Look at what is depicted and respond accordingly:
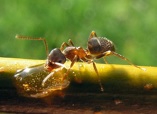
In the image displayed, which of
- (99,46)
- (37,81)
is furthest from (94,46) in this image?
(37,81)

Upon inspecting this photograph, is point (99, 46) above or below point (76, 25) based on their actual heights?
below

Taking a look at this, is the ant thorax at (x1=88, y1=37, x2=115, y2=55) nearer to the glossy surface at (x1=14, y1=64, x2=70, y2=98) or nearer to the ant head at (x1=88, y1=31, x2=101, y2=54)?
the ant head at (x1=88, y1=31, x2=101, y2=54)

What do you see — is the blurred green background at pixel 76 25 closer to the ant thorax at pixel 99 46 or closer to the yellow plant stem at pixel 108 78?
the ant thorax at pixel 99 46

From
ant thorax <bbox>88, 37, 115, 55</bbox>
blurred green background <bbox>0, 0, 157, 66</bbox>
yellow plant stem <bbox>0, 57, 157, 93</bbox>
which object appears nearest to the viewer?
yellow plant stem <bbox>0, 57, 157, 93</bbox>

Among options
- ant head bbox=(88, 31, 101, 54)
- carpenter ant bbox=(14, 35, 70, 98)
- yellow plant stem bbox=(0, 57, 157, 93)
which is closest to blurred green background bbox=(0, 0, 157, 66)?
ant head bbox=(88, 31, 101, 54)

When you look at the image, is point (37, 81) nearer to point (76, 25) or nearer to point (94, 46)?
point (94, 46)

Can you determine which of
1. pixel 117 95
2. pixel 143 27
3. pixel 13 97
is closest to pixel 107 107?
pixel 117 95

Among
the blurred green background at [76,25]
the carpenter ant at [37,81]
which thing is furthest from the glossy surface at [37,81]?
the blurred green background at [76,25]
